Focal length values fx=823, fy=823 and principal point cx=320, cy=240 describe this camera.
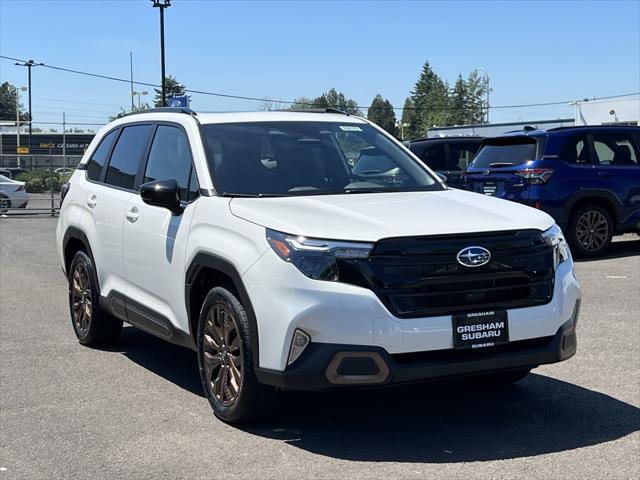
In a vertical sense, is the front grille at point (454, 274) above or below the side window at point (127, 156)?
below

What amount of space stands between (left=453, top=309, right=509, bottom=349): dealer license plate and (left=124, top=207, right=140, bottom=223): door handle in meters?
2.63

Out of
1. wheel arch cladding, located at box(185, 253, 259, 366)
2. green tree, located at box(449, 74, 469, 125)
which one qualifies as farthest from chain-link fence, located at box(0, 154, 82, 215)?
green tree, located at box(449, 74, 469, 125)

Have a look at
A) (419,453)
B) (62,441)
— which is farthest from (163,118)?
(419,453)

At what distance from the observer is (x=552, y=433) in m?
4.70

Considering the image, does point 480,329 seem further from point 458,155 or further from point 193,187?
point 458,155

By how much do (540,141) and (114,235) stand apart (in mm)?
7837

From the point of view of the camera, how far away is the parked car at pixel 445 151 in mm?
15281

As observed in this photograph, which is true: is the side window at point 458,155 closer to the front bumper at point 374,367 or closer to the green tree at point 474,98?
the front bumper at point 374,367

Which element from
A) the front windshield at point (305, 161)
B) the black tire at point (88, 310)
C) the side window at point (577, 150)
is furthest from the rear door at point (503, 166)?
the black tire at point (88, 310)

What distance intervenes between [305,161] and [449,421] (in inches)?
77.4

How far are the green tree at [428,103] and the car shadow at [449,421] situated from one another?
358 ft

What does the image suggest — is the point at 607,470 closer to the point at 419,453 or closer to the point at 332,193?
the point at 419,453

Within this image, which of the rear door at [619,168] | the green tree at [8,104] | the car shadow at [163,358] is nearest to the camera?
the car shadow at [163,358]

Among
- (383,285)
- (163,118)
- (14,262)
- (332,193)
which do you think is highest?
(163,118)
